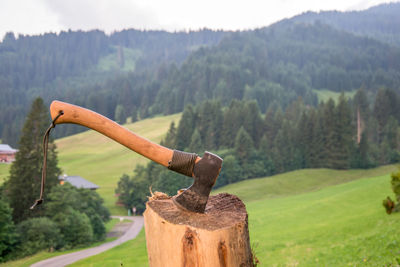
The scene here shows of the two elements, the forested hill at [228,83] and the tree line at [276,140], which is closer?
the tree line at [276,140]

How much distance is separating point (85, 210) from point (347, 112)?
5815cm

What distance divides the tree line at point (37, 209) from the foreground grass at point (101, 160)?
1479cm

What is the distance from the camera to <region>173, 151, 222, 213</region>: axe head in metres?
3.34

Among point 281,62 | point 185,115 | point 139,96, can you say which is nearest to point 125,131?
point 185,115

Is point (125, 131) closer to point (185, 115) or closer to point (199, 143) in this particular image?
point (199, 143)

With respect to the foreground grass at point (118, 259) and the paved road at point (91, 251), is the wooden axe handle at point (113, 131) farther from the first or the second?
the paved road at point (91, 251)

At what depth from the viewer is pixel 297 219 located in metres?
27.2

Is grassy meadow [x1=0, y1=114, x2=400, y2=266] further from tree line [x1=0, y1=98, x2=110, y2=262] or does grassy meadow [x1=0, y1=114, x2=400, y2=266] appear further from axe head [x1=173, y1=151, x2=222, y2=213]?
tree line [x1=0, y1=98, x2=110, y2=262]

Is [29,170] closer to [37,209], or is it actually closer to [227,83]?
[37,209]

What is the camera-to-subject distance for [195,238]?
3.08 metres

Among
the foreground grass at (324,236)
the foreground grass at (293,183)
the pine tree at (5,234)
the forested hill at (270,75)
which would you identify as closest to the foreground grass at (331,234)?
the foreground grass at (324,236)

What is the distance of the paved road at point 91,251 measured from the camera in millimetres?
→ 19406

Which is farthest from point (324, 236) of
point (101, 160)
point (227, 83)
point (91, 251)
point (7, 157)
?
point (227, 83)

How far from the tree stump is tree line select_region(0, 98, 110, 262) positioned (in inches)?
910
